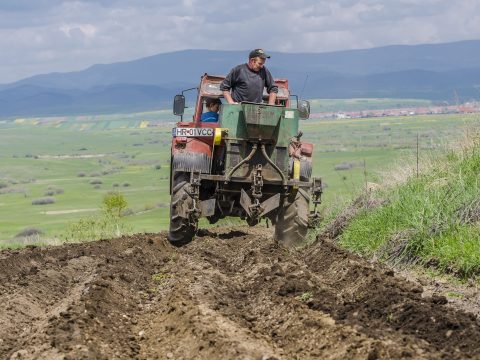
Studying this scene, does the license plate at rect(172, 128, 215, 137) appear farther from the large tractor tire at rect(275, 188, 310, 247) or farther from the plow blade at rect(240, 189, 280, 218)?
the large tractor tire at rect(275, 188, 310, 247)

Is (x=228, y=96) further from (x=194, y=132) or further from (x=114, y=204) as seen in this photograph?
(x=114, y=204)

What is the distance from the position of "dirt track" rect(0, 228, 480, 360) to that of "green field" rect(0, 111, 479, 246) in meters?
5.25

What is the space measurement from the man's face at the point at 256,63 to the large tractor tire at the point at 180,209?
5.86 feet

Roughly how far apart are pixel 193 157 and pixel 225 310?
5.51 metres

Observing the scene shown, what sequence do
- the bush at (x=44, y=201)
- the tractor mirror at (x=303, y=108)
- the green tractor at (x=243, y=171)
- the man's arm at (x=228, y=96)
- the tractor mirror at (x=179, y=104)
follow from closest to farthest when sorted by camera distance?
the green tractor at (x=243, y=171)
the man's arm at (x=228, y=96)
the tractor mirror at (x=179, y=104)
the tractor mirror at (x=303, y=108)
the bush at (x=44, y=201)

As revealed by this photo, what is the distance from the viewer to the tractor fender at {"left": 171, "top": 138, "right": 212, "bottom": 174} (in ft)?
44.6

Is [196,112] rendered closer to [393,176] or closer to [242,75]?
[242,75]

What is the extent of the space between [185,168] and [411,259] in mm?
4049

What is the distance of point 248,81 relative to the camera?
44.7 ft

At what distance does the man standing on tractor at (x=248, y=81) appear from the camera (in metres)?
13.5

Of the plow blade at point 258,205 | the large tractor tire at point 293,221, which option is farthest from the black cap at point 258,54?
the large tractor tire at point 293,221

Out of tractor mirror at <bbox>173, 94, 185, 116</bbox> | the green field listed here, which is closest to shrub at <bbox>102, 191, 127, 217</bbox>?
the green field

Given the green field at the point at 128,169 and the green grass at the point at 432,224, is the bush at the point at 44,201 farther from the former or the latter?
the green grass at the point at 432,224

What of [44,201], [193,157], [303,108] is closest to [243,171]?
[193,157]
